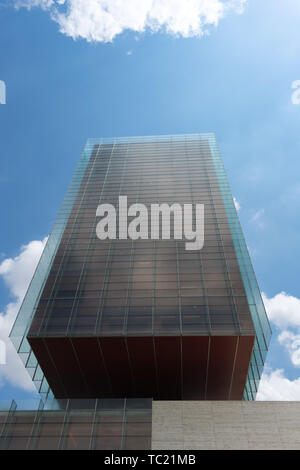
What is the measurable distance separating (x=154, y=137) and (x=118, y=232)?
92.4 ft

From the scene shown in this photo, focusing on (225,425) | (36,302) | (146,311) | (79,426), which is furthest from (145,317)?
(36,302)

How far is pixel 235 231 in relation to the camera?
35.2m

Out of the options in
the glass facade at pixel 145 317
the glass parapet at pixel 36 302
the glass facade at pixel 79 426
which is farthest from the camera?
the glass parapet at pixel 36 302

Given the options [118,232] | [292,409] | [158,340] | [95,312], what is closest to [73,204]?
[118,232]

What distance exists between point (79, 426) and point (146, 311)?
8.49 meters

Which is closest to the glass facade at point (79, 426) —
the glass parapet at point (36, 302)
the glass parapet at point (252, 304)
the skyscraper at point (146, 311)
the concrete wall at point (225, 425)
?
the concrete wall at point (225, 425)

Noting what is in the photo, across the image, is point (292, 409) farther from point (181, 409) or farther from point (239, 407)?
point (181, 409)

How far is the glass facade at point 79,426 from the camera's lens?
21.6 meters

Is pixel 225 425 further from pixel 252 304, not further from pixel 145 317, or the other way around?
pixel 252 304

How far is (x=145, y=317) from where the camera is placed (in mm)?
26656

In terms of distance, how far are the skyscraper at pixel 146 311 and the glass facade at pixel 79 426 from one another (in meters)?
3.20

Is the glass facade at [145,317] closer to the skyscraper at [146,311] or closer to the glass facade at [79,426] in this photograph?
the skyscraper at [146,311]

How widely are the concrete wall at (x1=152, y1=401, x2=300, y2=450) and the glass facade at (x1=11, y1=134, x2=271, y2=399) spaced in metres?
3.05

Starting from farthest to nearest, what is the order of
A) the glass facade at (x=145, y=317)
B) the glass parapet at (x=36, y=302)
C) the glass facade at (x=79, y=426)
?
the glass parapet at (x=36, y=302)
the glass facade at (x=145, y=317)
the glass facade at (x=79, y=426)
